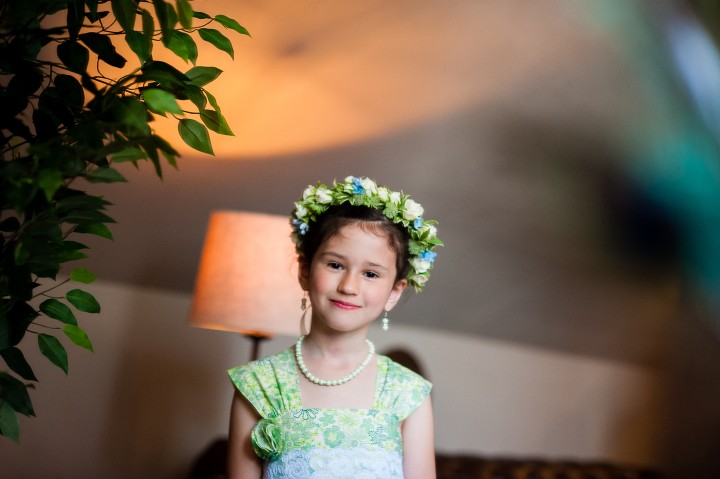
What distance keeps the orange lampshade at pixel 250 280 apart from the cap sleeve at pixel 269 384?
721mm

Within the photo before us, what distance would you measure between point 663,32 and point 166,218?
82.9 inches

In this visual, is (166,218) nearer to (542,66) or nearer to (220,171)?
(220,171)

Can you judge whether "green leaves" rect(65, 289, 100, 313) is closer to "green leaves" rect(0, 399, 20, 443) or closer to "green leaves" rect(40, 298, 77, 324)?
"green leaves" rect(40, 298, 77, 324)

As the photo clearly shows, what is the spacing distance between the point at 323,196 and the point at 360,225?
0.38ft

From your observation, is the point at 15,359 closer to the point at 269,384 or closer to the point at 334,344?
the point at 269,384

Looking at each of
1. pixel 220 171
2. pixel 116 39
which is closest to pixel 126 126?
pixel 116 39

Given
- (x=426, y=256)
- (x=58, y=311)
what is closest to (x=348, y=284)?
(x=426, y=256)

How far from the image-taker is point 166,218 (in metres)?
3.17

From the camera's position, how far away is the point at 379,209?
170 centimetres

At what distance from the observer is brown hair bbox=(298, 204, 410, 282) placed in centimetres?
167

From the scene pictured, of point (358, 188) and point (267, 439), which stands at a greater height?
point (358, 188)

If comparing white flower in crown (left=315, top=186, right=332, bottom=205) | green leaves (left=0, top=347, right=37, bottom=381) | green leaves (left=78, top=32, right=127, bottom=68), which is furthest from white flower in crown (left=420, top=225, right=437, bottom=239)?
green leaves (left=0, top=347, right=37, bottom=381)

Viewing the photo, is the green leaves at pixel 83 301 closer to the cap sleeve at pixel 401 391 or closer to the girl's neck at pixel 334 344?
the girl's neck at pixel 334 344

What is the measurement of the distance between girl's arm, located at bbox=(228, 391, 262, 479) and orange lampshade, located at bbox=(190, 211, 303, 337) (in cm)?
76
